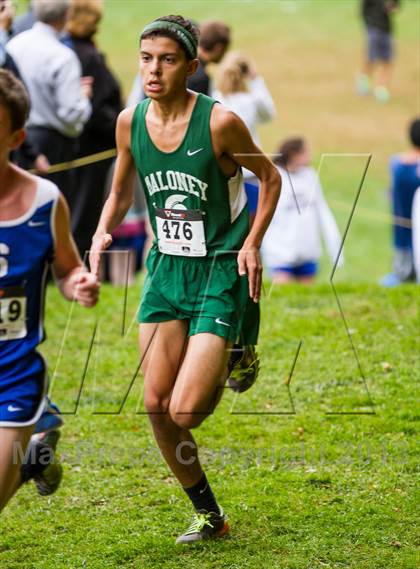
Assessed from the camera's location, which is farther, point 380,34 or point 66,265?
point 380,34

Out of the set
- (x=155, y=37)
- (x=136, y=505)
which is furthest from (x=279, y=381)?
(x=155, y=37)

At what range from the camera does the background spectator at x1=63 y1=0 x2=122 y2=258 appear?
31.4ft

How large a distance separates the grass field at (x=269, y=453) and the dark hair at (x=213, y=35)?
1.95m

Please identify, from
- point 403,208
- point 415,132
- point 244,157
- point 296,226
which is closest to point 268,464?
point 244,157

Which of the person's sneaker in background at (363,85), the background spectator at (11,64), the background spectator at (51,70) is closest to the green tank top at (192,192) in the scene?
the background spectator at (11,64)

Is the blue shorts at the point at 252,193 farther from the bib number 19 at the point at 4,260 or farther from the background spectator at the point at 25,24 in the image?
the bib number 19 at the point at 4,260

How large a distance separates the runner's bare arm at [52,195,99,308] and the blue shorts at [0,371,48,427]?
0.35 meters

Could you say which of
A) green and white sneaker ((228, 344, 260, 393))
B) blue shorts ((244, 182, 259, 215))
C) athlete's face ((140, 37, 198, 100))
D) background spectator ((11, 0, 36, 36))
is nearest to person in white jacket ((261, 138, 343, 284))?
blue shorts ((244, 182, 259, 215))

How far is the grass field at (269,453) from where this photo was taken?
18.0 ft

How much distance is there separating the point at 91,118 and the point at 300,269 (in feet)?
8.07

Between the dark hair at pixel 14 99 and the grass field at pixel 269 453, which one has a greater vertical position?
the dark hair at pixel 14 99

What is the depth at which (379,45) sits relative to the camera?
75.2 feet

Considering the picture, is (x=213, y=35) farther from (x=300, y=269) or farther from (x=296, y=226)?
(x=300, y=269)

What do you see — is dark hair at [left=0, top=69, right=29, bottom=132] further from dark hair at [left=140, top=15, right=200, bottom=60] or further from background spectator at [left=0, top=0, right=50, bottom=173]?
background spectator at [left=0, top=0, right=50, bottom=173]
